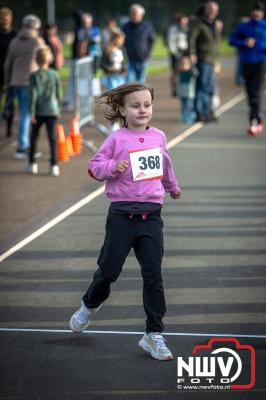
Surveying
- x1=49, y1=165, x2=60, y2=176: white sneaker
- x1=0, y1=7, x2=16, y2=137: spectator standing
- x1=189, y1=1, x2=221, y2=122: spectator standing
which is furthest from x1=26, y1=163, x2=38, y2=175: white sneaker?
x1=189, y1=1, x2=221, y2=122: spectator standing

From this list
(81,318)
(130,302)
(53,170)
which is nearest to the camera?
(81,318)

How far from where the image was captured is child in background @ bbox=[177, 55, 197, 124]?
69.1 ft

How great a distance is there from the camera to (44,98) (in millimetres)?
14672

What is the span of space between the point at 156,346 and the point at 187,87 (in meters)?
14.5

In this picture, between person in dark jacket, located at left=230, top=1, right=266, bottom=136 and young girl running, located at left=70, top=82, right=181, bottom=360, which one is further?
person in dark jacket, located at left=230, top=1, right=266, bottom=136

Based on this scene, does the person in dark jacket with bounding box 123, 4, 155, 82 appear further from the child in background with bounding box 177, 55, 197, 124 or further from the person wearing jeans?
the person wearing jeans

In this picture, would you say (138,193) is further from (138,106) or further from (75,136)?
(75,136)

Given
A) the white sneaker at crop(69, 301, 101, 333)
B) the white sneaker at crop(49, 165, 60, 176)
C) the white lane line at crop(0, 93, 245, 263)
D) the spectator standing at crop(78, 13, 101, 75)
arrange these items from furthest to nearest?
1. the spectator standing at crop(78, 13, 101, 75)
2. the white sneaker at crop(49, 165, 60, 176)
3. the white lane line at crop(0, 93, 245, 263)
4. the white sneaker at crop(69, 301, 101, 333)

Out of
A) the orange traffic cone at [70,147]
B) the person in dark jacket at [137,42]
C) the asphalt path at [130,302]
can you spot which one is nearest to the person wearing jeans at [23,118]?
the orange traffic cone at [70,147]

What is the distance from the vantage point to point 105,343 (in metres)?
7.23

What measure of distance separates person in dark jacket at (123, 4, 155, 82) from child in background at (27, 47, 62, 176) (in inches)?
293

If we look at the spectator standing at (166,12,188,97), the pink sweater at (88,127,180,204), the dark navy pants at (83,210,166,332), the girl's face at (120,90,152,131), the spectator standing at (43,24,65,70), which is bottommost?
the spectator standing at (166,12,188,97)

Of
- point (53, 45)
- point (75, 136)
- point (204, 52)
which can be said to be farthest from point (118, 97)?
point (53, 45)

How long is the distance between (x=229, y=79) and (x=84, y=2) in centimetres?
5341
